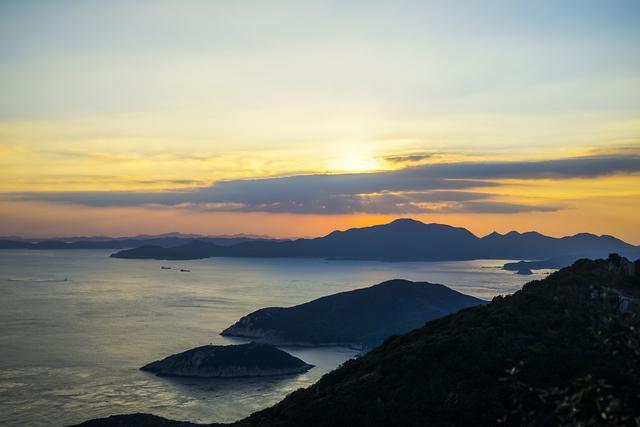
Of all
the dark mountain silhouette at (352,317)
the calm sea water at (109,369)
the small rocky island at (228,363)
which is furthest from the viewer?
the dark mountain silhouette at (352,317)

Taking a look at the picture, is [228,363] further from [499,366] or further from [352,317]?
[499,366]

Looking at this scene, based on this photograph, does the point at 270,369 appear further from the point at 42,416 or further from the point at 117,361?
the point at 42,416

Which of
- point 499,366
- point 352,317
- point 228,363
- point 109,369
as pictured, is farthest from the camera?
point 352,317

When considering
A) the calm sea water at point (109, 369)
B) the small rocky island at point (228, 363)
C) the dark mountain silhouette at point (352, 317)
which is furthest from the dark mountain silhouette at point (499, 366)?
the dark mountain silhouette at point (352, 317)

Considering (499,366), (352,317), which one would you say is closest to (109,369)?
(352,317)

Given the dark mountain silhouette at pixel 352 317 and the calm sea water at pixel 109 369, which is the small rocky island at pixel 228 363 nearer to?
the calm sea water at pixel 109 369

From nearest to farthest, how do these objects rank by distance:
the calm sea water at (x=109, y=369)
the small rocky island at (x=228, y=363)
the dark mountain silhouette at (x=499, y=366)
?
the dark mountain silhouette at (x=499, y=366) → the calm sea water at (x=109, y=369) → the small rocky island at (x=228, y=363)
